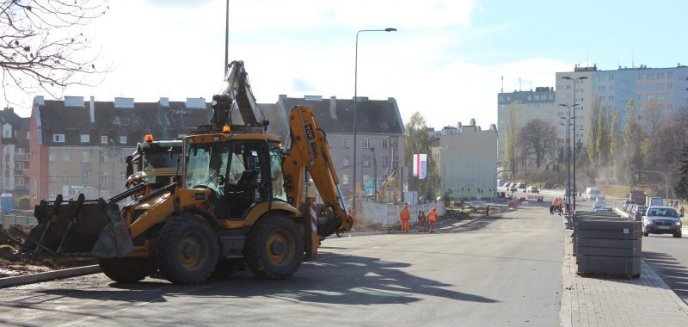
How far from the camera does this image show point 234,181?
52.2ft

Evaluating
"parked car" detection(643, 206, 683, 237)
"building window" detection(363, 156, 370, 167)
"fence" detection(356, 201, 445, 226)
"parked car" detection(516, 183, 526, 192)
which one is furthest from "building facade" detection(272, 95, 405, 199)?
"parked car" detection(516, 183, 526, 192)

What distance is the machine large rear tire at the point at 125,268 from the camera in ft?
49.6

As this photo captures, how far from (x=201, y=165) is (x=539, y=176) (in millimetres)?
156509

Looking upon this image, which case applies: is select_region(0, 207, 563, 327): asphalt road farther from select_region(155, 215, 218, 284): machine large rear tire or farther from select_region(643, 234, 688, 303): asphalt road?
select_region(643, 234, 688, 303): asphalt road

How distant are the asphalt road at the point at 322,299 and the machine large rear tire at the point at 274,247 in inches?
10.7

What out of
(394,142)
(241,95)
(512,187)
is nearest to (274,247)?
(241,95)

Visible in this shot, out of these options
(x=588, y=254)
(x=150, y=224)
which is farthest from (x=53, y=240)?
(x=588, y=254)

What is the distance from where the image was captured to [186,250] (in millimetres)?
14500

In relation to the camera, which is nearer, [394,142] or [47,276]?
[47,276]

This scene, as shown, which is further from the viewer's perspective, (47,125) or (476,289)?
(47,125)

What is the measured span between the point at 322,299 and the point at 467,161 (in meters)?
122

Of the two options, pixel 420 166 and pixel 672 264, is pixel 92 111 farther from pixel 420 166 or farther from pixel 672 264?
pixel 672 264

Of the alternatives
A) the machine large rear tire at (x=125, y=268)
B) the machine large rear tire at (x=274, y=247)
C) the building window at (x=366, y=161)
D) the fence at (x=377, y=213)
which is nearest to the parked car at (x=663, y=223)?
the fence at (x=377, y=213)

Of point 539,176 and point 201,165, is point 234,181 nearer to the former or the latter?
point 201,165
